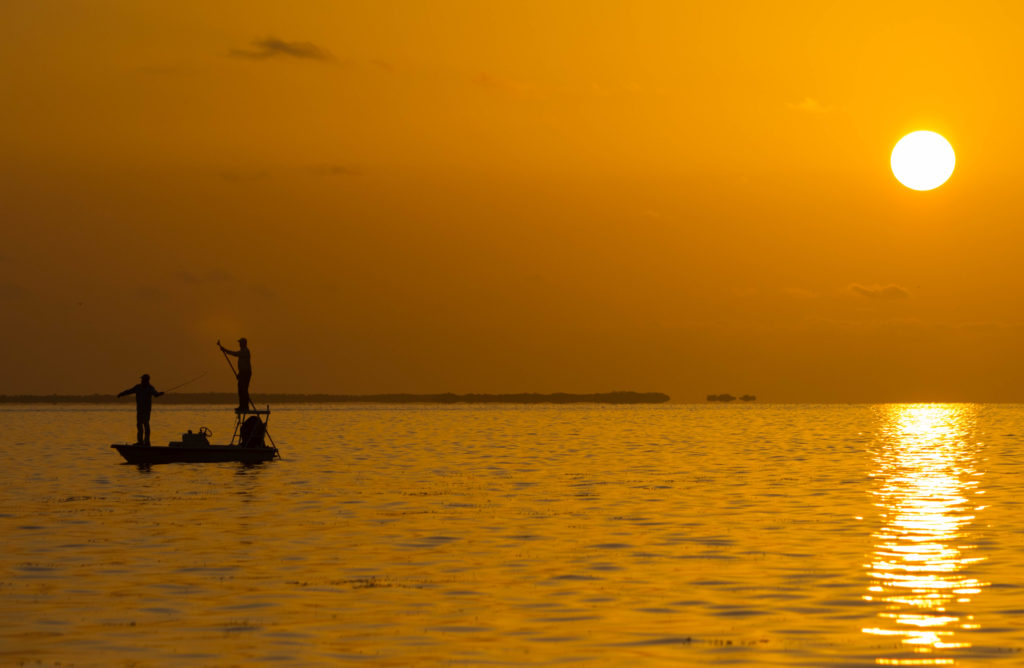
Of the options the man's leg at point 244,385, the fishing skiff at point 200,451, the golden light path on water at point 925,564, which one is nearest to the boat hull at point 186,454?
the fishing skiff at point 200,451

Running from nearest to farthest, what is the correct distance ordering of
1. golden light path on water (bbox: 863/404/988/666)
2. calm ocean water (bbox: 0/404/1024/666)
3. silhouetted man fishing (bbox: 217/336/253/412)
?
1. calm ocean water (bbox: 0/404/1024/666)
2. golden light path on water (bbox: 863/404/988/666)
3. silhouetted man fishing (bbox: 217/336/253/412)

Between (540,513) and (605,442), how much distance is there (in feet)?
176

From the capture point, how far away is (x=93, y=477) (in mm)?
51125

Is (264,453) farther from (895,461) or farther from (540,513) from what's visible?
(895,461)

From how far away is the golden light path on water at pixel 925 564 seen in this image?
62.0ft

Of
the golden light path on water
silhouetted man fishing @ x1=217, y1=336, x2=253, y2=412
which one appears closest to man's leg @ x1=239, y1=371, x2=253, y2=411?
silhouetted man fishing @ x1=217, y1=336, x2=253, y2=412


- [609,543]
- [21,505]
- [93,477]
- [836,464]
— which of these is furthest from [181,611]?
[836,464]

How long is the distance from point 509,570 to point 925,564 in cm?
767

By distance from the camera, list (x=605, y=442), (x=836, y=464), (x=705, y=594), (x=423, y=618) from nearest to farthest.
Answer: (x=423, y=618) → (x=705, y=594) → (x=836, y=464) → (x=605, y=442)

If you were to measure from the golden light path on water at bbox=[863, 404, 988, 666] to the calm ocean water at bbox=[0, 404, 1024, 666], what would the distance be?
0.25 ft

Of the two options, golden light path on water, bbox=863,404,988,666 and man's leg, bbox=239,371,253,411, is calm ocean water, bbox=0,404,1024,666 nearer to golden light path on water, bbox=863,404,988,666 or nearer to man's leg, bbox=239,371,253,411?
golden light path on water, bbox=863,404,988,666

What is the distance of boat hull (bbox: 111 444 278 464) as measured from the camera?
5494 centimetres

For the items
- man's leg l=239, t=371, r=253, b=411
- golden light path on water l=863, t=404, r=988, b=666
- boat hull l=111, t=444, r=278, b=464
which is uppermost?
man's leg l=239, t=371, r=253, b=411

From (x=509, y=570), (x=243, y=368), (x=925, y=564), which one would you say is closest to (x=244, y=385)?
(x=243, y=368)
